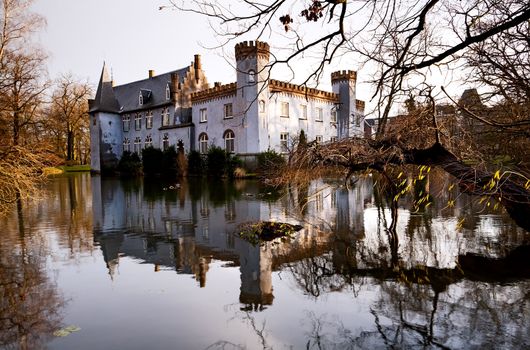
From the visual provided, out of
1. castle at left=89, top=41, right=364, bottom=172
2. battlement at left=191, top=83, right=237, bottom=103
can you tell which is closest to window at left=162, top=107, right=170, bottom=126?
castle at left=89, top=41, right=364, bottom=172

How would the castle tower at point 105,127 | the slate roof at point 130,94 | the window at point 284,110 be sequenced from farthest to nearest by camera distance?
1. the castle tower at point 105,127
2. the slate roof at point 130,94
3. the window at point 284,110

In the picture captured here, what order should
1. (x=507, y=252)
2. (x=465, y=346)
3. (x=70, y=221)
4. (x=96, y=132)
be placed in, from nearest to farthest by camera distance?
(x=465, y=346)
(x=507, y=252)
(x=70, y=221)
(x=96, y=132)

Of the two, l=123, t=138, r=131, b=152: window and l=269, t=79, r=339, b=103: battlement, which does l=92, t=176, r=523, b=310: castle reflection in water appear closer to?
l=269, t=79, r=339, b=103: battlement

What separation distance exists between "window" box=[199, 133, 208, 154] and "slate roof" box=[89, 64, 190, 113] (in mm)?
6462

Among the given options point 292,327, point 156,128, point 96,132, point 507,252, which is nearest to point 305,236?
point 507,252

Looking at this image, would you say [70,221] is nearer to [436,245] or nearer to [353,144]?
[353,144]

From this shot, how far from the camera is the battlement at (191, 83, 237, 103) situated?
34.3m

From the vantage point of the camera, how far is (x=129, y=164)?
42.1m

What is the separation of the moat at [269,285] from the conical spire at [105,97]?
37.1 metres

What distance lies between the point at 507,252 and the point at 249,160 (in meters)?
26.2

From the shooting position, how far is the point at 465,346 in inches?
172

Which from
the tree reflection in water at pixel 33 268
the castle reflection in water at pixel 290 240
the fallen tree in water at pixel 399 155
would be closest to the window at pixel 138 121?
the tree reflection in water at pixel 33 268

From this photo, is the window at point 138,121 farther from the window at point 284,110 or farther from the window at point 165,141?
the window at point 284,110

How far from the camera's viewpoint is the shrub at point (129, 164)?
135ft
